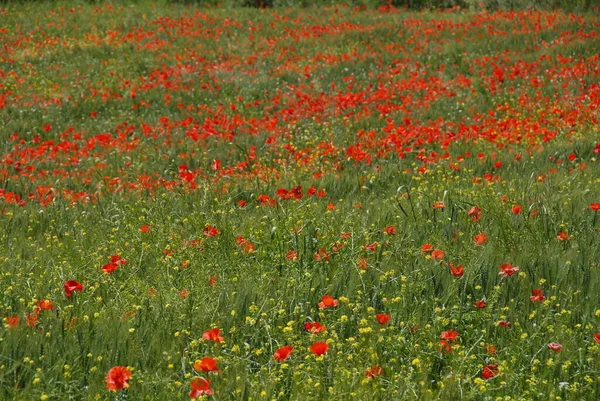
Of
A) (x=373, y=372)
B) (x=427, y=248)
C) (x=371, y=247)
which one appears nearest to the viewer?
(x=373, y=372)

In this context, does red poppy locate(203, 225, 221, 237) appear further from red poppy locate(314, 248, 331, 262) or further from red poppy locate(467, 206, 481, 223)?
red poppy locate(467, 206, 481, 223)

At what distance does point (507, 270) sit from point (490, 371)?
0.72m

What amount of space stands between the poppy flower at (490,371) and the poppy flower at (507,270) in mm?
627

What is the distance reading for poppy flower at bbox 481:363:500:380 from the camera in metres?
2.79

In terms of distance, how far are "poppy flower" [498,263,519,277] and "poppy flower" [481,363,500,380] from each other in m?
0.63

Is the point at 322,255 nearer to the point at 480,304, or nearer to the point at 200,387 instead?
the point at 480,304

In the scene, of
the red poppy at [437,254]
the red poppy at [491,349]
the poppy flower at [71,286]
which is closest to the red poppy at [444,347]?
the red poppy at [491,349]

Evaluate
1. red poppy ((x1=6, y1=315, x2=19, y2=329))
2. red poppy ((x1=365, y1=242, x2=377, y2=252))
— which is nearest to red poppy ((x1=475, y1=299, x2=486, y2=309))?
red poppy ((x1=365, y1=242, x2=377, y2=252))

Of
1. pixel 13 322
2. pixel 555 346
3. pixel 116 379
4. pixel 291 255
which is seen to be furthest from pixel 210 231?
pixel 555 346

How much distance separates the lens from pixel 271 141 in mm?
8961

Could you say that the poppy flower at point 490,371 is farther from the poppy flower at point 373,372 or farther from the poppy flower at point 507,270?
the poppy flower at point 507,270

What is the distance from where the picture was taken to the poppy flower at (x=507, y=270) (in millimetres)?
3398

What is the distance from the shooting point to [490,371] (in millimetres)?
2793

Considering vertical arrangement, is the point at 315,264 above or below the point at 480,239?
below
